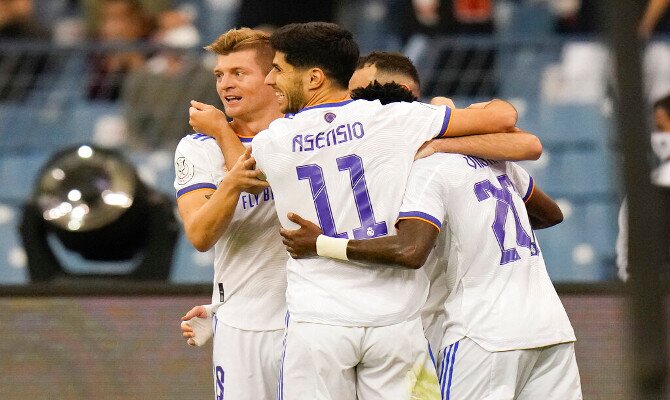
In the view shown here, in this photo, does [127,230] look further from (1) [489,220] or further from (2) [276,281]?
(1) [489,220]

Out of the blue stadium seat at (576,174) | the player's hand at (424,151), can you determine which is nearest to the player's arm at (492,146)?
the player's hand at (424,151)

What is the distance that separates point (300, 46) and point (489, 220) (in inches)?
31.1

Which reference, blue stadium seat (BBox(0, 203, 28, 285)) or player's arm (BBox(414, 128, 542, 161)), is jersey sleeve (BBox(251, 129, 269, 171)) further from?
blue stadium seat (BBox(0, 203, 28, 285))

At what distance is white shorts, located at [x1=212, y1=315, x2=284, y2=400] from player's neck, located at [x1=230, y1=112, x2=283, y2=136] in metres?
0.69

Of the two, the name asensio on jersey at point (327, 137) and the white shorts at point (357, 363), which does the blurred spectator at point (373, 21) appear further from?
the white shorts at point (357, 363)

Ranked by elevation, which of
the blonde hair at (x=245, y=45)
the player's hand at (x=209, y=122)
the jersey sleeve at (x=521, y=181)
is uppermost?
the blonde hair at (x=245, y=45)

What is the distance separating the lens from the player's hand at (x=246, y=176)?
3.61m

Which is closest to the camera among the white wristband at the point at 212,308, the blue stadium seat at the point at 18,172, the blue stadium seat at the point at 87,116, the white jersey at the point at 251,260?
the white jersey at the point at 251,260

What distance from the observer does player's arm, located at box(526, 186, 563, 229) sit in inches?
156

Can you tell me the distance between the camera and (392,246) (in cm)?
343

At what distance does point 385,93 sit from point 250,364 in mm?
1033

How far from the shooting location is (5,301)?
5945 millimetres

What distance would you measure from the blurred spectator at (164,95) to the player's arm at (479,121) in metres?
4.06

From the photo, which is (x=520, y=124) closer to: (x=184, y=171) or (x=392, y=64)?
(x=392, y=64)
